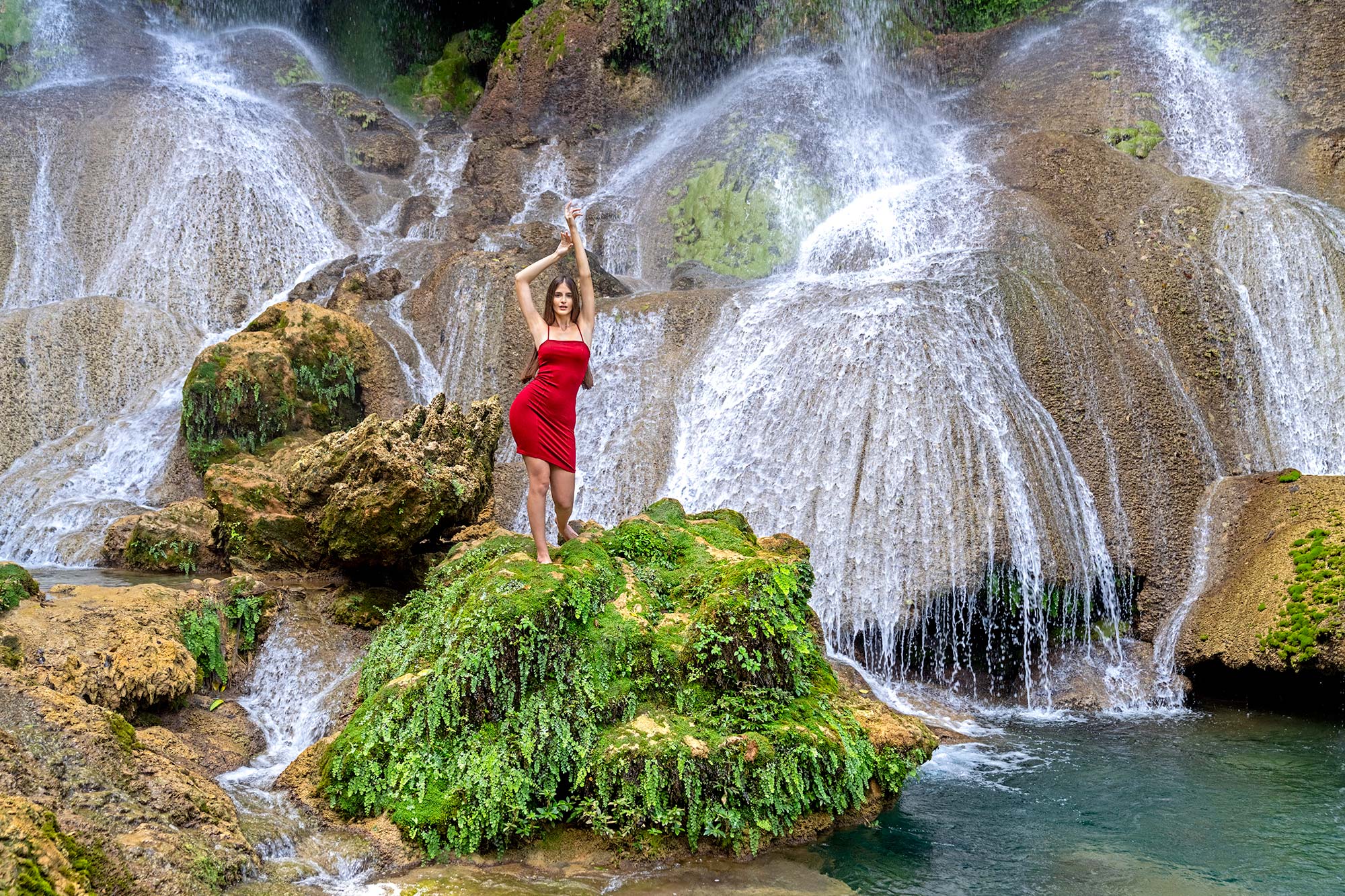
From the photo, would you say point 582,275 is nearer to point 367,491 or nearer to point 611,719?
point 611,719

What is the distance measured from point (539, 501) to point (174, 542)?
21.1ft

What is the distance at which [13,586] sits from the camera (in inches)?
277

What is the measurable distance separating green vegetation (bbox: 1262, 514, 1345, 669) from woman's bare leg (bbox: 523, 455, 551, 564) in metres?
7.34

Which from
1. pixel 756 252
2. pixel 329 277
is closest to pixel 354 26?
pixel 329 277

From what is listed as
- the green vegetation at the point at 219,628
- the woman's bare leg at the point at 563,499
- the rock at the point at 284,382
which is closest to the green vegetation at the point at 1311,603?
the woman's bare leg at the point at 563,499

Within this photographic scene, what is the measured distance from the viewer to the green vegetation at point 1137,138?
18.5m

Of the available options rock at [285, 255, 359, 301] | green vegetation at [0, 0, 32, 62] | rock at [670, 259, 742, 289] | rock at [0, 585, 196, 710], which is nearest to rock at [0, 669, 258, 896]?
rock at [0, 585, 196, 710]

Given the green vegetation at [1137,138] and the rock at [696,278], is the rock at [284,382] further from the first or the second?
the green vegetation at [1137,138]

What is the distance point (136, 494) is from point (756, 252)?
35.2 feet

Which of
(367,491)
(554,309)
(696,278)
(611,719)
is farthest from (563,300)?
(696,278)

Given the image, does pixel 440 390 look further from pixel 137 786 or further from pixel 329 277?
pixel 137 786

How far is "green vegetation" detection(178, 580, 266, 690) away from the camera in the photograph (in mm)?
7402

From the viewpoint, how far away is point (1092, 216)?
14820 mm

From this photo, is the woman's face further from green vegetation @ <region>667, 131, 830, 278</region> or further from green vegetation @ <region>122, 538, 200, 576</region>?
green vegetation @ <region>667, 131, 830, 278</region>
